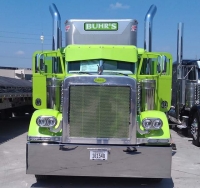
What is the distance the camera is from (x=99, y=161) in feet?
19.4

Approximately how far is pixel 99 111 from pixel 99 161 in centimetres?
81

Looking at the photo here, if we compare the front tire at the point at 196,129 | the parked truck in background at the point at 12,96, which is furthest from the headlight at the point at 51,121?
the front tire at the point at 196,129

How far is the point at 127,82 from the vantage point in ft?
19.6

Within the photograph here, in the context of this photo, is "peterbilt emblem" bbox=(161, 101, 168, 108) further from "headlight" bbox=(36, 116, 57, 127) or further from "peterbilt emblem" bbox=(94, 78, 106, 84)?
"headlight" bbox=(36, 116, 57, 127)

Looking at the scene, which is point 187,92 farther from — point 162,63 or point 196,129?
point 162,63

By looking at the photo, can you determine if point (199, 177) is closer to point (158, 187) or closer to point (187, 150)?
point (158, 187)

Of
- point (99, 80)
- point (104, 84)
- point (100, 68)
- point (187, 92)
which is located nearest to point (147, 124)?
point (104, 84)

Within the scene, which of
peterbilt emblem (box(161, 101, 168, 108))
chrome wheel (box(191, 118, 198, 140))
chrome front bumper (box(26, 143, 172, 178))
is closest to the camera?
chrome front bumper (box(26, 143, 172, 178))

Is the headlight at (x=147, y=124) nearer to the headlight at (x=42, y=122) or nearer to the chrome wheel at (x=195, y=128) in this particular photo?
the headlight at (x=42, y=122)

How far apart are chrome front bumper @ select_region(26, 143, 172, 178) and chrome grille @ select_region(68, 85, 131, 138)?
0.25 metres

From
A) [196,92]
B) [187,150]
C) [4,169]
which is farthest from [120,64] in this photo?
[196,92]

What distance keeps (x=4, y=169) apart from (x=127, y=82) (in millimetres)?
3533

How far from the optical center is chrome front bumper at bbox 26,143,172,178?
19.4 ft

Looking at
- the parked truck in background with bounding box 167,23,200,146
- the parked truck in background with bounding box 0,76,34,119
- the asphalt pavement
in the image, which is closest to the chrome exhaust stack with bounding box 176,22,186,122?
the parked truck in background with bounding box 167,23,200,146
